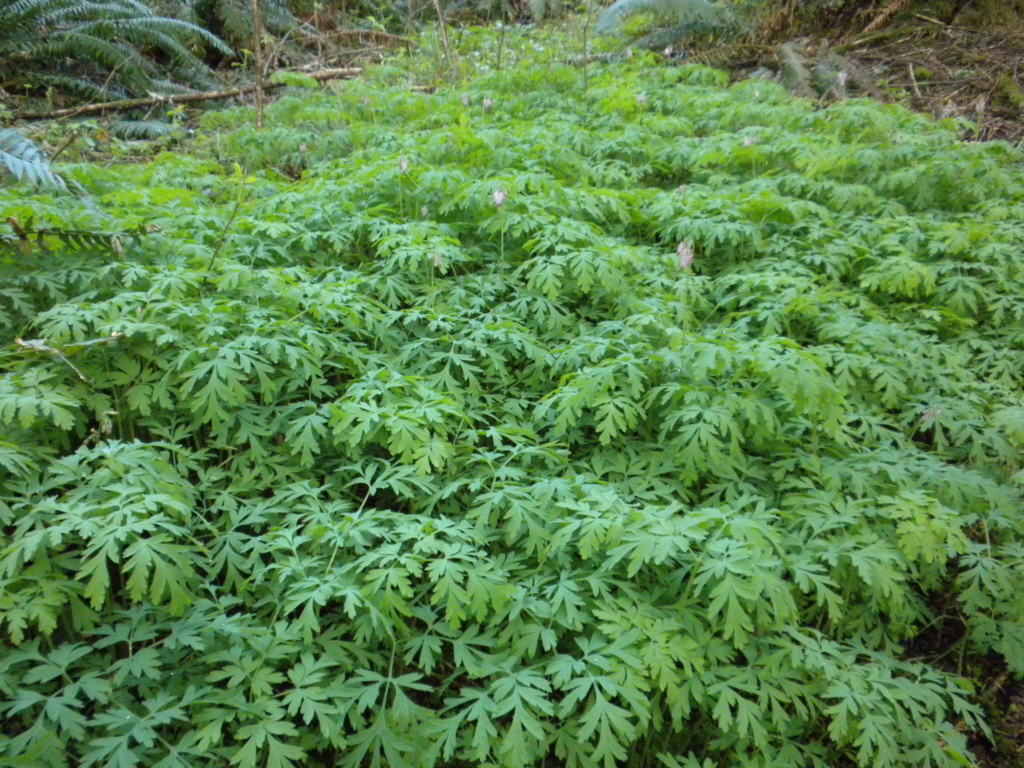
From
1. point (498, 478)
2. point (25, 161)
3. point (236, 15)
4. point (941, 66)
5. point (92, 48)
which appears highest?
point (236, 15)

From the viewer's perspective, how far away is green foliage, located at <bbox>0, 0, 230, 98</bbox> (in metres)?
9.17

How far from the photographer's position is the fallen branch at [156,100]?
8289 mm

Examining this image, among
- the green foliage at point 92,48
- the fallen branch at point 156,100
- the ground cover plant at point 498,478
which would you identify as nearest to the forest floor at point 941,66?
the ground cover plant at point 498,478

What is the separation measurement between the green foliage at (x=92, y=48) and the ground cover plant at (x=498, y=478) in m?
6.80

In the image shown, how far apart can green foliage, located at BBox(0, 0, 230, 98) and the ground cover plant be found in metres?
6.80

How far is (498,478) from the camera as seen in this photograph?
279 cm

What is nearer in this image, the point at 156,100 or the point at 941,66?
the point at 941,66

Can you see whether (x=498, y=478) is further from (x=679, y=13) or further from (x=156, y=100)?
(x=679, y=13)

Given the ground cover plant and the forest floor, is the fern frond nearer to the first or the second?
the ground cover plant

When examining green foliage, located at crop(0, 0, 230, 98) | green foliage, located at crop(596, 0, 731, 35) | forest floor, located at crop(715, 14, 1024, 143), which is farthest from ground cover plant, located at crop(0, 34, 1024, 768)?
green foliage, located at crop(0, 0, 230, 98)

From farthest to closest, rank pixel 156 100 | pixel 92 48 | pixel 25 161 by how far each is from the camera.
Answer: pixel 92 48 < pixel 156 100 < pixel 25 161

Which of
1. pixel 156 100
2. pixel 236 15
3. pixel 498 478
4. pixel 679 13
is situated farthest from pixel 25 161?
pixel 236 15

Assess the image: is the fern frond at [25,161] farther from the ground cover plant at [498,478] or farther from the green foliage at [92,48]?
the green foliage at [92,48]

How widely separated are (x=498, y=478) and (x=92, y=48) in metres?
10.8
